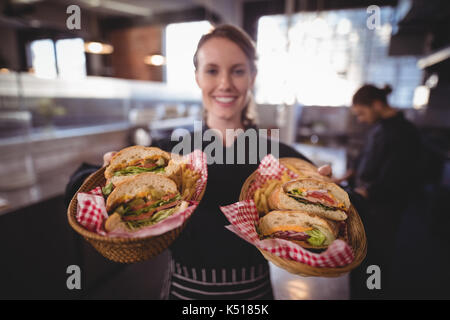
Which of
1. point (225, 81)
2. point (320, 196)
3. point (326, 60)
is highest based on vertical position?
point (326, 60)

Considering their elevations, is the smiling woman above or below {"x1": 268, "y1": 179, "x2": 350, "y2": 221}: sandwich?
above

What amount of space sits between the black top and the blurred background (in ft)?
1.76

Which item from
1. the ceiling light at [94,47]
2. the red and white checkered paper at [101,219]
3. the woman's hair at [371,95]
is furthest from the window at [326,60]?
the ceiling light at [94,47]

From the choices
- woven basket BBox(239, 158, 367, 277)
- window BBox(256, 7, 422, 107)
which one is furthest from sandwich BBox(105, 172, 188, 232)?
window BBox(256, 7, 422, 107)

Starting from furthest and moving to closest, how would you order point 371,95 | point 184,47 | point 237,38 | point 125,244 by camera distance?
point 371,95 < point 237,38 < point 184,47 < point 125,244

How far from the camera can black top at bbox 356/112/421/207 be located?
2.26 meters

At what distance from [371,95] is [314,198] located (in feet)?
7.10

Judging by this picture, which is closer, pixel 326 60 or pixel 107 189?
pixel 107 189

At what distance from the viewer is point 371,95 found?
2525 millimetres

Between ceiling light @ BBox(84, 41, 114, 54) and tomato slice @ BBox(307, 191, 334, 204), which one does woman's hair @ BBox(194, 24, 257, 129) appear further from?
tomato slice @ BBox(307, 191, 334, 204)

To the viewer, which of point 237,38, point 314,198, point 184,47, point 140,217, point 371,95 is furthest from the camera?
point 371,95

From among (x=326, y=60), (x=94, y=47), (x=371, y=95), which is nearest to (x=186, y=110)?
(x=94, y=47)

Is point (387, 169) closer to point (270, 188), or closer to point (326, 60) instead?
point (270, 188)

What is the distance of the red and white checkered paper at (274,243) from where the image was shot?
67 cm
